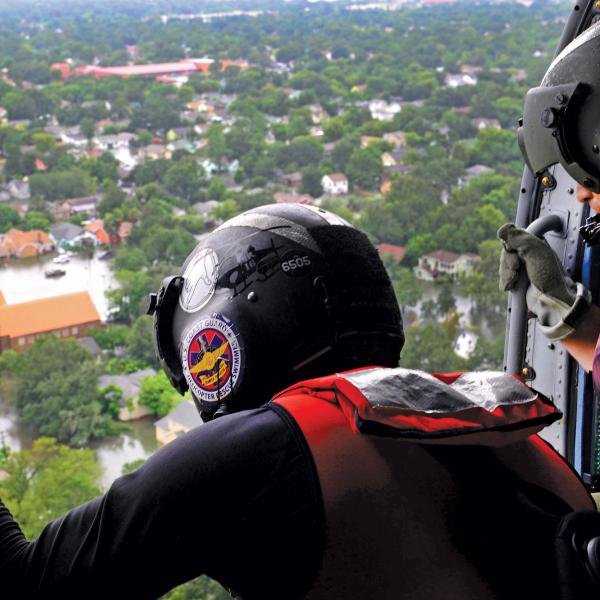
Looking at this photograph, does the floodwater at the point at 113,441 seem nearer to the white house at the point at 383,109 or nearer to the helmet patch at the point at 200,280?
the helmet patch at the point at 200,280

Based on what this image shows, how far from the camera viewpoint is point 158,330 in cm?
76

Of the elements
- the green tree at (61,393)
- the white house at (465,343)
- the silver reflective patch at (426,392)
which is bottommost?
the white house at (465,343)

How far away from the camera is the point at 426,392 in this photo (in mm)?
585

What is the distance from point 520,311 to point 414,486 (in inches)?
35.9

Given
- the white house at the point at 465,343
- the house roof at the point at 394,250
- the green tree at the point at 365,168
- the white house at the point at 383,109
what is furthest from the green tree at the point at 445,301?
the white house at the point at 383,109

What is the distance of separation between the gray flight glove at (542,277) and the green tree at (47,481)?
1969mm

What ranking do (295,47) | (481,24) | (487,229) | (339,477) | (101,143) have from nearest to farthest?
(339,477) < (487,229) < (101,143) < (295,47) < (481,24)

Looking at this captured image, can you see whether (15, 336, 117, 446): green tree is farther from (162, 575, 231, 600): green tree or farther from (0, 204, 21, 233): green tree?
(0, 204, 21, 233): green tree

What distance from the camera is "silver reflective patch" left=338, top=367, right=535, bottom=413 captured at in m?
0.57

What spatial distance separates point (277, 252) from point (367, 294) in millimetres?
74

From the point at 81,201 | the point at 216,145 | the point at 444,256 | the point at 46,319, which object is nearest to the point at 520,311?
the point at 46,319

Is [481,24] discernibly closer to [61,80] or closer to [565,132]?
[61,80]

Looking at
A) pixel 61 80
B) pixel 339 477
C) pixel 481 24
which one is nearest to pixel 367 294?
pixel 339 477

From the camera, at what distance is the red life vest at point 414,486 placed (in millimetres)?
538
